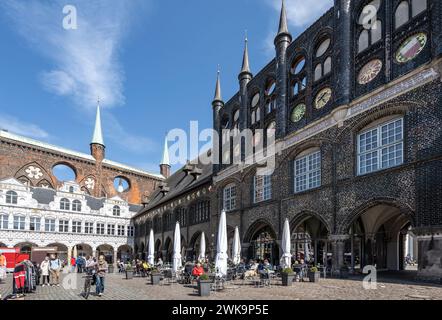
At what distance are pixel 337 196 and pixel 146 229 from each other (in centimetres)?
3778

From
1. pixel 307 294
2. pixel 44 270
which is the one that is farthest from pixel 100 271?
pixel 307 294

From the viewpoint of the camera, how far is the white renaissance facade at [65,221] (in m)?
44.9

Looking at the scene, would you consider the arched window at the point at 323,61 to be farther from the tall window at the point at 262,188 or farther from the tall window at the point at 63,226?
the tall window at the point at 63,226

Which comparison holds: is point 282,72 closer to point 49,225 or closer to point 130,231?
point 49,225

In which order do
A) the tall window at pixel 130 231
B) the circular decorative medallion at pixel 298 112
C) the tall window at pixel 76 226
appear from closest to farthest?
the circular decorative medallion at pixel 298 112, the tall window at pixel 76 226, the tall window at pixel 130 231

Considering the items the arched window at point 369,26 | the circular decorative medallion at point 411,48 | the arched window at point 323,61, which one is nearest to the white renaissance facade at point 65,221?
the arched window at point 323,61

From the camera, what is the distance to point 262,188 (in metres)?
25.8

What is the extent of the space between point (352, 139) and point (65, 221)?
42.6 m

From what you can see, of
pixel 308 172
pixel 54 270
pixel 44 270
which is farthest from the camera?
pixel 308 172

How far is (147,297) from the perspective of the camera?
1266 centimetres

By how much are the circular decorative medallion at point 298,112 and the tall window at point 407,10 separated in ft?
22.7

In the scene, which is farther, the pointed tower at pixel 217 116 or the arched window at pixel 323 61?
the pointed tower at pixel 217 116
